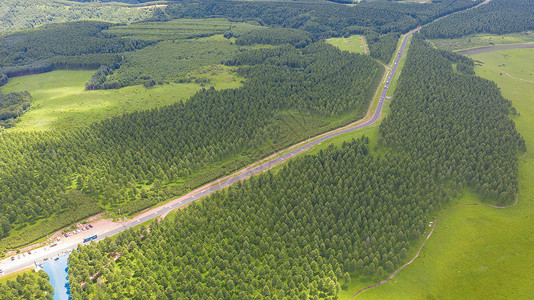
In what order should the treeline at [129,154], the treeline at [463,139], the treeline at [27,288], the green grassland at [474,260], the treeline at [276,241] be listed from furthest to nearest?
the treeline at [463,139], the treeline at [129,154], the green grassland at [474,260], the treeline at [276,241], the treeline at [27,288]

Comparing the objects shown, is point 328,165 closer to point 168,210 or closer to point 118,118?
point 168,210

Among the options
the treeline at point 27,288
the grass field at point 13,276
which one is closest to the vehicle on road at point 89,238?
the grass field at point 13,276

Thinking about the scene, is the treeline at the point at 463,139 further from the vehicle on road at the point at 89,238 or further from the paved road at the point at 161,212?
the vehicle on road at the point at 89,238

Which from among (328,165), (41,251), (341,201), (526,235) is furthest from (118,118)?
(526,235)

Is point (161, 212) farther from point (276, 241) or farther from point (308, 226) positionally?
point (308, 226)

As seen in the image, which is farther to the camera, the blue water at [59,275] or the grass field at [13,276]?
the grass field at [13,276]

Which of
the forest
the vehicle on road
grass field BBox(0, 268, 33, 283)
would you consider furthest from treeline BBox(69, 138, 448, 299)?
grass field BBox(0, 268, 33, 283)
